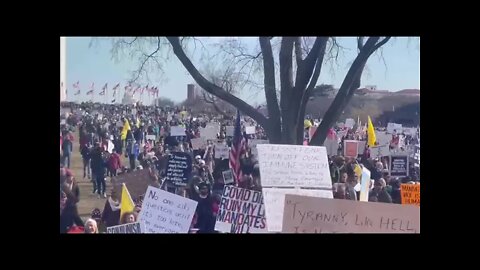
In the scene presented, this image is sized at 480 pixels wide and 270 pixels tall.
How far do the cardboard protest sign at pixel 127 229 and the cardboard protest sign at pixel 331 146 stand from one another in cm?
153

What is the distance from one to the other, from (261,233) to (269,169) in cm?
49

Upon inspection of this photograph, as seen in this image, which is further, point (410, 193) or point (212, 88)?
point (410, 193)

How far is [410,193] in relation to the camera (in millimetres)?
6016

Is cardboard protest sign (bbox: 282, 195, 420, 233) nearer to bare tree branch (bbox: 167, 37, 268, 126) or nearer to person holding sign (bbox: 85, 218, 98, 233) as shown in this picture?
bare tree branch (bbox: 167, 37, 268, 126)

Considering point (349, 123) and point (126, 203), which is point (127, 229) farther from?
point (349, 123)

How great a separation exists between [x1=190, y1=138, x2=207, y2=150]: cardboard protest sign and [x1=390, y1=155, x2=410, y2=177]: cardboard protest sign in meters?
1.43

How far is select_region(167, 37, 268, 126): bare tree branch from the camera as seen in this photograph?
19.3ft

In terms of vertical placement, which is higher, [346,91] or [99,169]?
[346,91]

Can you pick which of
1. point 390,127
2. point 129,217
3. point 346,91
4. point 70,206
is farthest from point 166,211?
point 390,127

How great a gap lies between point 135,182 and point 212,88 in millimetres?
911

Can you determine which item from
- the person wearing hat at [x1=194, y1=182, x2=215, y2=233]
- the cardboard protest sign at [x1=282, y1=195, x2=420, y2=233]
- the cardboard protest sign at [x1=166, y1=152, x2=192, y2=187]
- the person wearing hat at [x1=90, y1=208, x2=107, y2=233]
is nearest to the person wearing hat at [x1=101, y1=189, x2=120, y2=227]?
the person wearing hat at [x1=90, y1=208, x2=107, y2=233]
